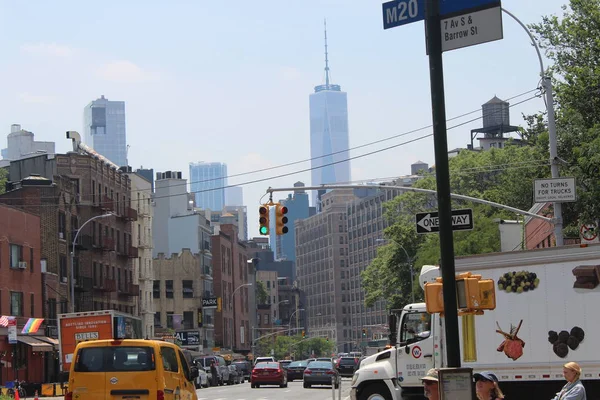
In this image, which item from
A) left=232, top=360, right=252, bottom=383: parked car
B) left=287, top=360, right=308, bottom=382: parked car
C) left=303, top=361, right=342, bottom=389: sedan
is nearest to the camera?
left=303, top=361, right=342, bottom=389: sedan

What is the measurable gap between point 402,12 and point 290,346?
162 meters

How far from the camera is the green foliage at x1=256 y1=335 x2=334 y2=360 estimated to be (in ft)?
538

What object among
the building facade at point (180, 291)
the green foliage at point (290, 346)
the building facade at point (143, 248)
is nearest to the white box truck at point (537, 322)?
the building facade at point (143, 248)

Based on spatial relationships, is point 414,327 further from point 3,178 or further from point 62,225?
point 3,178

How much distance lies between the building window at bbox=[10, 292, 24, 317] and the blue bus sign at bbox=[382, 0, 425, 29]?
53.9 m

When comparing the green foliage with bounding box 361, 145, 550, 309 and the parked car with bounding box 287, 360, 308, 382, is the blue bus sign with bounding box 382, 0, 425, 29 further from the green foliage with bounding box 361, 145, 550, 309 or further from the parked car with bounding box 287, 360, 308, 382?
the parked car with bounding box 287, 360, 308, 382

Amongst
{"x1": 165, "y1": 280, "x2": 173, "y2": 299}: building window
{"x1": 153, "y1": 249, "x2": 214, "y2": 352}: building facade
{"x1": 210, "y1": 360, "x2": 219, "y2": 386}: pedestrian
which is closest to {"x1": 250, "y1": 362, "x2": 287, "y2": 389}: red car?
{"x1": 210, "y1": 360, "x2": 219, "y2": 386}: pedestrian

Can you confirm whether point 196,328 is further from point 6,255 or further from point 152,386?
point 152,386

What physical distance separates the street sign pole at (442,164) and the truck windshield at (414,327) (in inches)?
464

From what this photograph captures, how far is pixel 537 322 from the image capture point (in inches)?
835

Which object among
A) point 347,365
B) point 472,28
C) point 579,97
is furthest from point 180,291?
point 472,28

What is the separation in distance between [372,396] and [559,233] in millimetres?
8340

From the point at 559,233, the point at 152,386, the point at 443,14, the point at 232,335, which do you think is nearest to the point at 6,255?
the point at 559,233

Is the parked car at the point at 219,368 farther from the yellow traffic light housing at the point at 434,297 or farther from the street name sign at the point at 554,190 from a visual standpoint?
the yellow traffic light housing at the point at 434,297
